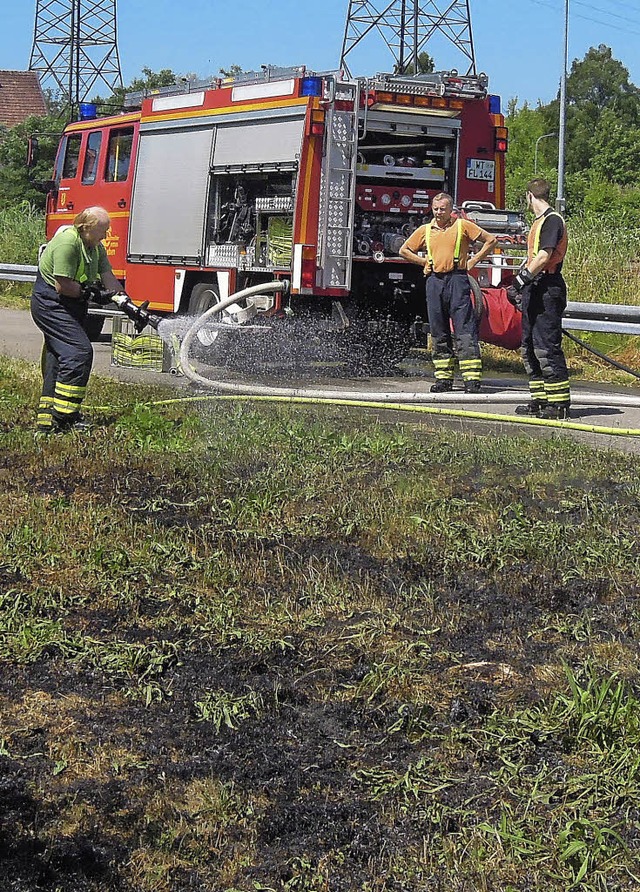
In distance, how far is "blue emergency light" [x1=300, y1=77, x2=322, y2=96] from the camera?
1108 cm

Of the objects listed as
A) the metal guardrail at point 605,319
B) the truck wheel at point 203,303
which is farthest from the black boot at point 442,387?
the truck wheel at point 203,303

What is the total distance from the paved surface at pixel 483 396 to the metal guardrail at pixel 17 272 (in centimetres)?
263

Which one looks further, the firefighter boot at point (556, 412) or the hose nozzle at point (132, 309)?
the firefighter boot at point (556, 412)

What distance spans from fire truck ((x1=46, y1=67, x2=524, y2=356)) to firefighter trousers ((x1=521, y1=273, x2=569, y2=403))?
2229 millimetres

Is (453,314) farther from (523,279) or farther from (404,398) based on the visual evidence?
(404,398)

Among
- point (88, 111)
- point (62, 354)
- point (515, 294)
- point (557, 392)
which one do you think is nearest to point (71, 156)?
point (88, 111)

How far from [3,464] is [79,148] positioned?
8.85 metres

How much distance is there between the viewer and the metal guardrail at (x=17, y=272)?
58.6 ft

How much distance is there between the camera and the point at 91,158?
14.6 metres

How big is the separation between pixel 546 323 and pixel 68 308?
3.67 m

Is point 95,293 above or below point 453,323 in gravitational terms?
below

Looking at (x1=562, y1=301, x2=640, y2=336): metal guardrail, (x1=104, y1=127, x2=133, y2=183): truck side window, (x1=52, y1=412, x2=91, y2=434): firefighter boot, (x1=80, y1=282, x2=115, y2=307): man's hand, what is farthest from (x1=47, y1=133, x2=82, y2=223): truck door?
(x1=52, y1=412, x2=91, y2=434): firefighter boot

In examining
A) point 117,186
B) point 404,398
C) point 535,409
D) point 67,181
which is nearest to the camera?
point 404,398

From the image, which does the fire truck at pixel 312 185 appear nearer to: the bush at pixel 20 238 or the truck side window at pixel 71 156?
the truck side window at pixel 71 156
